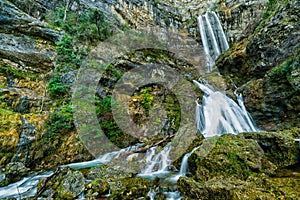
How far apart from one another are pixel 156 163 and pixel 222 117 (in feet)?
15.9

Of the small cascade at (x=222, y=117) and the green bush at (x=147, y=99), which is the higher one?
the green bush at (x=147, y=99)

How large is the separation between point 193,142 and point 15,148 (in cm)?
566

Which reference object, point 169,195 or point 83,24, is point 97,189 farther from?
point 83,24

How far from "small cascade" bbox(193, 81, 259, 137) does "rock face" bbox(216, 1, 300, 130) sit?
1.54ft

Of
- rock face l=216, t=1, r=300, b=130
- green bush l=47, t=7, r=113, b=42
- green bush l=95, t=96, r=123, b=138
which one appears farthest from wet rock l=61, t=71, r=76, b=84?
rock face l=216, t=1, r=300, b=130

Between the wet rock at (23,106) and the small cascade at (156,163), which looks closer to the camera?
the small cascade at (156,163)

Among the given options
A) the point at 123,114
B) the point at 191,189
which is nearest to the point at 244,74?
the point at 123,114

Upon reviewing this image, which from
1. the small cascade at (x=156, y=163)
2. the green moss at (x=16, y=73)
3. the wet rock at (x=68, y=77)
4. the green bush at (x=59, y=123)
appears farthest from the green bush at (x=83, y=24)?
the small cascade at (x=156, y=163)

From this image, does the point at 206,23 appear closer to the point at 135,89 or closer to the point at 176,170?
the point at 135,89

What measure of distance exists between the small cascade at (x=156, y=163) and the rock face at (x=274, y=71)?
5.29m

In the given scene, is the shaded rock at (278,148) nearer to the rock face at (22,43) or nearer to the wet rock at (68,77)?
the wet rock at (68,77)

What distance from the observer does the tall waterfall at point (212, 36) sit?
59.7 feet

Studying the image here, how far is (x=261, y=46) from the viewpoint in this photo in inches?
387

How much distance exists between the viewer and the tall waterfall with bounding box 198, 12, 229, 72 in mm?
18188
